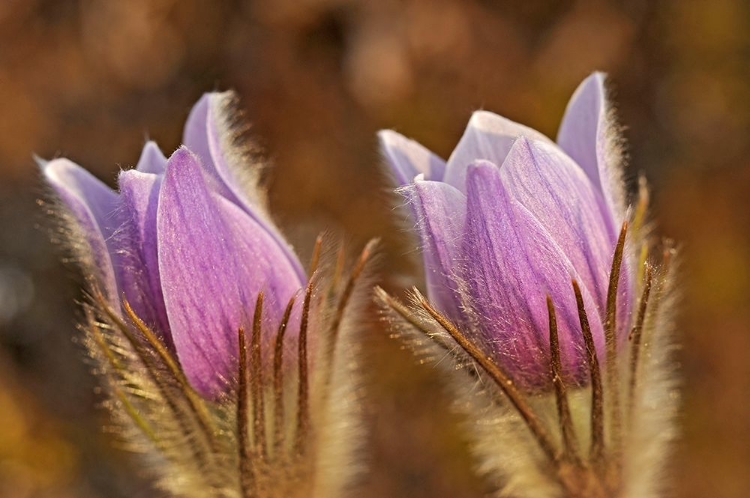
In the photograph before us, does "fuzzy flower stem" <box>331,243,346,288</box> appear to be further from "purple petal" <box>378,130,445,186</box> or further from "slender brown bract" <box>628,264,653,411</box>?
"slender brown bract" <box>628,264,653,411</box>

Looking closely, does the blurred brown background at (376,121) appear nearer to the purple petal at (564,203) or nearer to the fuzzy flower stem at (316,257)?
the fuzzy flower stem at (316,257)

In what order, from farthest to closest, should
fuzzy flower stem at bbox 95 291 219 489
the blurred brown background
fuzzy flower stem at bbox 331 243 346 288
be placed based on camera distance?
the blurred brown background
fuzzy flower stem at bbox 331 243 346 288
fuzzy flower stem at bbox 95 291 219 489

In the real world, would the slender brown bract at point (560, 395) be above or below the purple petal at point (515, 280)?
below

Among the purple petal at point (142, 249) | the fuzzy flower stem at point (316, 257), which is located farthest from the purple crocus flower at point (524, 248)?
the purple petal at point (142, 249)

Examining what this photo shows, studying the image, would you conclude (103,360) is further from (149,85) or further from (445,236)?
(149,85)

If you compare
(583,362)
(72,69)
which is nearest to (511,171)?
(583,362)

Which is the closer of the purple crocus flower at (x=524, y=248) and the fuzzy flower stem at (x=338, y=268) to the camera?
the purple crocus flower at (x=524, y=248)

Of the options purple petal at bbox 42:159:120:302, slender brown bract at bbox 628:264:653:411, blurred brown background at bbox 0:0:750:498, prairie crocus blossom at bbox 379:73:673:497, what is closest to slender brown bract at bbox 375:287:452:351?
prairie crocus blossom at bbox 379:73:673:497
